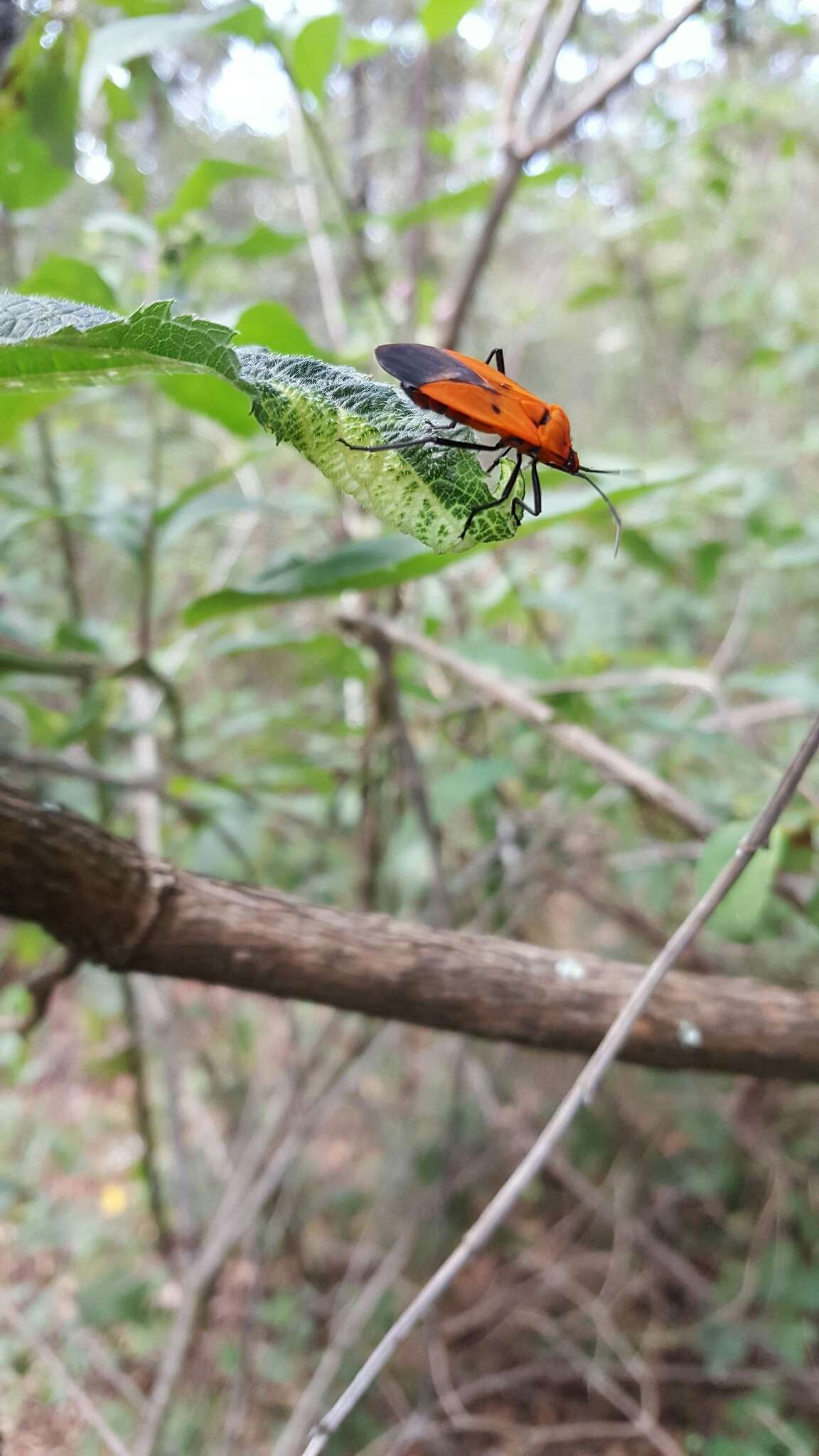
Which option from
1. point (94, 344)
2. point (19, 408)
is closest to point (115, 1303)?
point (19, 408)

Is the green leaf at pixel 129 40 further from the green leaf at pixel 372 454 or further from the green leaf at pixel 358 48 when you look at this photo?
the green leaf at pixel 372 454

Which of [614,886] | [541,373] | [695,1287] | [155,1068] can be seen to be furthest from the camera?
[541,373]

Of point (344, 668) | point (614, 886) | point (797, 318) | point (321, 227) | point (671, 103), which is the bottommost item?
point (614, 886)

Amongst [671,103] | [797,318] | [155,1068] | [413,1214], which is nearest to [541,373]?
[671,103]

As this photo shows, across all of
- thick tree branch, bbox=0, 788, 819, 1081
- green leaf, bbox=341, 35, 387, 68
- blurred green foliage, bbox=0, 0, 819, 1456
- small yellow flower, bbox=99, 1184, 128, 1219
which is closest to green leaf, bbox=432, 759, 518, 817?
blurred green foliage, bbox=0, 0, 819, 1456

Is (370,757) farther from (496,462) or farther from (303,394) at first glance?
(303,394)

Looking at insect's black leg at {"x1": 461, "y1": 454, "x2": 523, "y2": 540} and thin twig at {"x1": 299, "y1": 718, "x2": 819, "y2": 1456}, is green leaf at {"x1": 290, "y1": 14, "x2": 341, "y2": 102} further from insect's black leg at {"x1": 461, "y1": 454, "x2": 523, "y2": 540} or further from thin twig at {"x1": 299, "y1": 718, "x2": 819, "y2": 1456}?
thin twig at {"x1": 299, "y1": 718, "x2": 819, "y2": 1456}

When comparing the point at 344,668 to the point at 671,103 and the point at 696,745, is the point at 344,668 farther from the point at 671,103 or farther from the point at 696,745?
the point at 671,103
